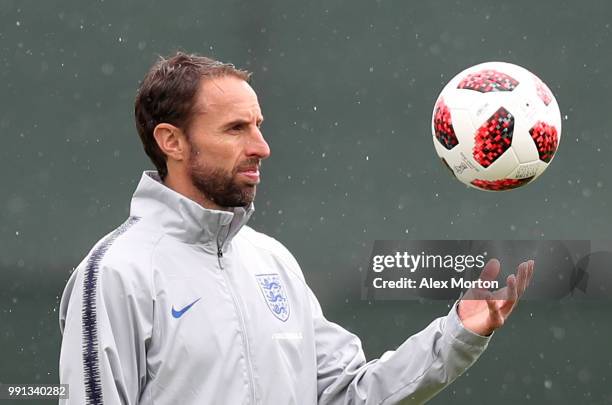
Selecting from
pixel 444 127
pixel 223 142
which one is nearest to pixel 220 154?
pixel 223 142

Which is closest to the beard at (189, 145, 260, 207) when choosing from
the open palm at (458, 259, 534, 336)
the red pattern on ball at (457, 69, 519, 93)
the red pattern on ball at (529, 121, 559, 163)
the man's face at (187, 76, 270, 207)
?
the man's face at (187, 76, 270, 207)

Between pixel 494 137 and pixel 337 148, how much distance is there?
166 centimetres

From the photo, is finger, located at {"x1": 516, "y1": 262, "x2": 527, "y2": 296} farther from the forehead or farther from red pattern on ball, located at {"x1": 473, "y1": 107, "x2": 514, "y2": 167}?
the forehead

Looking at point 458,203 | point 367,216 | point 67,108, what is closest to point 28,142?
point 67,108

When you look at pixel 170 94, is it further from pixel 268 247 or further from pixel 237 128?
pixel 268 247

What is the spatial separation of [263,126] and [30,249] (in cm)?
114

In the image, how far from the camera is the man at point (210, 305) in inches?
96.0

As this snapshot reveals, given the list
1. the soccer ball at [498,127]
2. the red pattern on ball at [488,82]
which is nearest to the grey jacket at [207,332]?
the soccer ball at [498,127]

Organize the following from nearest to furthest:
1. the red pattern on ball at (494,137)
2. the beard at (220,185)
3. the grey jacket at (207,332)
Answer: the grey jacket at (207,332), the beard at (220,185), the red pattern on ball at (494,137)

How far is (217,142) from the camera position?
275 cm

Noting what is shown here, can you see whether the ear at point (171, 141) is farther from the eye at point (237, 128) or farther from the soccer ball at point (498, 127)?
the soccer ball at point (498, 127)

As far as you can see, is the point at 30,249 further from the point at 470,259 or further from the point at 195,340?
the point at 195,340

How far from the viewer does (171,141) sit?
2.80m

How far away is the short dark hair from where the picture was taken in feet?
9.07
